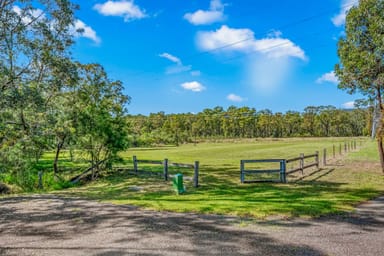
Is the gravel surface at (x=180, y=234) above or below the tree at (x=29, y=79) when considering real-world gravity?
below

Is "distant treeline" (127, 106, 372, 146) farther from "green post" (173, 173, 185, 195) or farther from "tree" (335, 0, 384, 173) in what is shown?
"green post" (173, 173, 185, 195)

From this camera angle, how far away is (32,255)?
15.3 feet

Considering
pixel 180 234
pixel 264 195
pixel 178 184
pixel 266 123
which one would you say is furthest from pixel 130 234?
pixel 266 123

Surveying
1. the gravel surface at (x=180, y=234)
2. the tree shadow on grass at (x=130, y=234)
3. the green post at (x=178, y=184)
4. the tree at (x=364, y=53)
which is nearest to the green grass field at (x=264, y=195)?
the green post at (x=178, y=184)

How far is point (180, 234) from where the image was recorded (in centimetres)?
548

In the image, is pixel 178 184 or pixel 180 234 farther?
pixel 178 184

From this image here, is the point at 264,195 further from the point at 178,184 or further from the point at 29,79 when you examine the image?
the point at 29,79

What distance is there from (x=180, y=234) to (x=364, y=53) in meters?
11.8

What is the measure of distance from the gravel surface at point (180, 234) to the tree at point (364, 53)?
7402 mm

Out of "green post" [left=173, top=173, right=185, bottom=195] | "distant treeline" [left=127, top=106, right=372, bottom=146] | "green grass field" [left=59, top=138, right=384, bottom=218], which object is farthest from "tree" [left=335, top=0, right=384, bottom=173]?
"distant treeline" [left=127, top=106, right=372, bottom=146]

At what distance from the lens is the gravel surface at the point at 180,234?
4691 millimetres

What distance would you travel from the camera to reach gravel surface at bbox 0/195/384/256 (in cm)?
469

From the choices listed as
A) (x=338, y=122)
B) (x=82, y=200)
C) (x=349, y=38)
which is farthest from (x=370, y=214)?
(x=338, y=122)

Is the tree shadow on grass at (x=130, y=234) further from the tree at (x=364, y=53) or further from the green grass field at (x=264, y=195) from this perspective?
the tree at (x=364, y=53)
